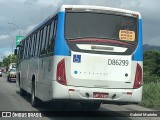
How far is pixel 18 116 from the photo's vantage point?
12633 millimetres

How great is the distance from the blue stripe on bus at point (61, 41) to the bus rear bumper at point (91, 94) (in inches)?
33.3

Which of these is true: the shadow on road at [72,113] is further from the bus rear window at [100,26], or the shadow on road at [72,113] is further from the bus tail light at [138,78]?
the bus rear window at [100,26]

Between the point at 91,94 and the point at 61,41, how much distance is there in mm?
1647

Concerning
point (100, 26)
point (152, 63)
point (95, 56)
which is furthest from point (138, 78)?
point (152, 63)

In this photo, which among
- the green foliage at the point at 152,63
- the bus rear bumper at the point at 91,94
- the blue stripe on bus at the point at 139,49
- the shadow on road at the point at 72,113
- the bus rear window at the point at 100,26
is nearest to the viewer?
the bus rear bumper at the point at 91,94

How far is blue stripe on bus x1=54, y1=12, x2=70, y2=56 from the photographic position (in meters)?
11.4

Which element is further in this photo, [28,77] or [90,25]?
[28,77]

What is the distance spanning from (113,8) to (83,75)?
2.16 meters

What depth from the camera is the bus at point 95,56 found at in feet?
37.2

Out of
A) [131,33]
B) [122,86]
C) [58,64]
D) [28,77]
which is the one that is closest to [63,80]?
[58,64]

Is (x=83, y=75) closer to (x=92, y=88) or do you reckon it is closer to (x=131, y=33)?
(x=92, y=88)

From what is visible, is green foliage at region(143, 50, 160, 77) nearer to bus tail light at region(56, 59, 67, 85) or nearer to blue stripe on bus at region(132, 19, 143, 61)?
blue stripe on bus at region(132, 19, 143, 61)

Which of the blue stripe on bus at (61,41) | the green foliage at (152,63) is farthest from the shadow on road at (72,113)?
the green foliage at (152,63)

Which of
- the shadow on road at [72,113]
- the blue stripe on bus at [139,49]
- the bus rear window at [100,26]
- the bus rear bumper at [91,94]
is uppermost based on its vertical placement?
the bus rear window at [100,26]
